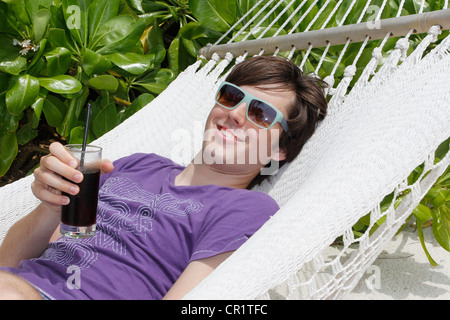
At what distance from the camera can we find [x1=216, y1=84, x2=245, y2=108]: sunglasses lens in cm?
180

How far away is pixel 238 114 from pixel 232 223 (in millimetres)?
421

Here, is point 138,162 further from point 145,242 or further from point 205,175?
point 145,242

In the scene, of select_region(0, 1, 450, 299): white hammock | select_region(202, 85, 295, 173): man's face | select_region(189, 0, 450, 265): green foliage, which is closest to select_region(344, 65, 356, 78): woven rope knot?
select_region(0, 1, 450, 299): white hammock

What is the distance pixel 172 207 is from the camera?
1.55 meters

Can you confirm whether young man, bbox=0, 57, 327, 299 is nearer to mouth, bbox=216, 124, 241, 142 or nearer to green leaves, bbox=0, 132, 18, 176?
mouth, bbox=216, 124, 241, 142

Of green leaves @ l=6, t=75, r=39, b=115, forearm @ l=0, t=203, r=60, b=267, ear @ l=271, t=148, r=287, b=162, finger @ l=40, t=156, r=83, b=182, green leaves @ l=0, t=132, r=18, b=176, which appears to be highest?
finger @ l=40, t=156, r=83, b=182

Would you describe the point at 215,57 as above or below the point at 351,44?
below

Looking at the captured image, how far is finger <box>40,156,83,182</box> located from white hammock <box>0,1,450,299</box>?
36cm

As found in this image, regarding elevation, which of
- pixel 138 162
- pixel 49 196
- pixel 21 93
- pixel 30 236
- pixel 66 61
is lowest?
pixel 21 93

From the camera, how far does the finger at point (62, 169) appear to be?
1.28 meters

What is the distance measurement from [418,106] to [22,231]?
108cm

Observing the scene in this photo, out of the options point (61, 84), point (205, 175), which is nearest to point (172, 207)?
point (205, 175)

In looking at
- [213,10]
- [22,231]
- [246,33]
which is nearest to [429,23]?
[246,33]

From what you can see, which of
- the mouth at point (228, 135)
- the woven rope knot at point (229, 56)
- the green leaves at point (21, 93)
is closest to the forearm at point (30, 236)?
the mouth at point (228, 135)
